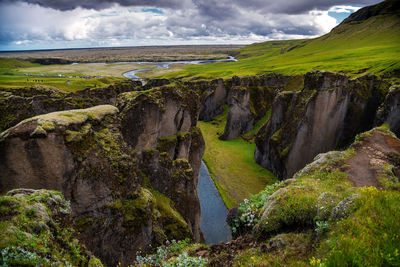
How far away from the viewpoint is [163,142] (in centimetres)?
2722

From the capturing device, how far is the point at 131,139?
2378 centimetres

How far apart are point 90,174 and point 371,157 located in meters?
19.7

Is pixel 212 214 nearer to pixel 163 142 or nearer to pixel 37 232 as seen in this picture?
pixel 163 142

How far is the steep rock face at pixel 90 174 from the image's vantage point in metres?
12.4

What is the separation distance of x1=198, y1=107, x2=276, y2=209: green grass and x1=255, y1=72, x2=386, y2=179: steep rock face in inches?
193

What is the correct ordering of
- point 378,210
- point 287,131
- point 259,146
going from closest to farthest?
point 378,210, point 287,131, point 259,146

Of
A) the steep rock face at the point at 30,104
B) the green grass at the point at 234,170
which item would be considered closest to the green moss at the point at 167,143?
the steep rock face at the point at 30,104

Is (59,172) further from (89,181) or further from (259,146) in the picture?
(259,146)

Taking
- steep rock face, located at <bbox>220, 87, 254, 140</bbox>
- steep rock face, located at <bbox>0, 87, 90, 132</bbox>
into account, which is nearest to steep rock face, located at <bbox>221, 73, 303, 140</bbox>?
steep rock face, located at <bbox>220, 87, 254, 140</bbox>

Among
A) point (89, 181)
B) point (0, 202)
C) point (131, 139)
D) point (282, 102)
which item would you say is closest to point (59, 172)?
point (89, 181)

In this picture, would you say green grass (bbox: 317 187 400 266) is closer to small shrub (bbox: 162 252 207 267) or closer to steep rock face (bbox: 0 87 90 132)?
small shrub (bbox: 162 252 207 267)

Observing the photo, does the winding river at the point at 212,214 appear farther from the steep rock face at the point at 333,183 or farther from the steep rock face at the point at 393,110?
the steep rock face at the point at 393,110

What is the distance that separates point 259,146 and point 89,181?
117 ft

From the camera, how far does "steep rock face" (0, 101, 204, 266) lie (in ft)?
40.7
